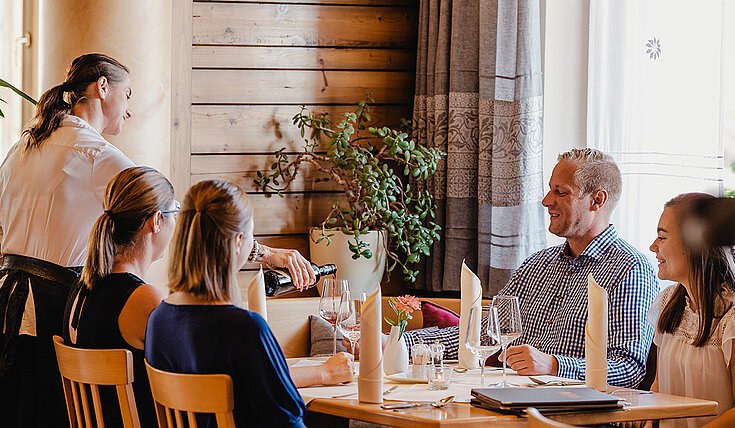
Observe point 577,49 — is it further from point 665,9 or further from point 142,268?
point 142,268

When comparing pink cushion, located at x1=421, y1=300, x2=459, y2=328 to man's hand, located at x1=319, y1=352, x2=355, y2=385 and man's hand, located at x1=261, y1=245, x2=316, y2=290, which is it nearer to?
man's hand, located at x1=261, y1=245, x2=316, y2=290

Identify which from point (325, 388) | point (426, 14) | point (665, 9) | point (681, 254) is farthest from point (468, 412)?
point (426, 14)

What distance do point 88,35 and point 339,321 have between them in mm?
1691

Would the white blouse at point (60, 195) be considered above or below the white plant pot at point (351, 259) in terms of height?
above

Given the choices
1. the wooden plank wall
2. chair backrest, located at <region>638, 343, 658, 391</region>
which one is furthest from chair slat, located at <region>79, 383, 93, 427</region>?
the wooden plank wall

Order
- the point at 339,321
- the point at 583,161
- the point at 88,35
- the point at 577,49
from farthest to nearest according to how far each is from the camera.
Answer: the point at 577,49 < the point at 88,35 < the point at 583,161 < the point at 339,321

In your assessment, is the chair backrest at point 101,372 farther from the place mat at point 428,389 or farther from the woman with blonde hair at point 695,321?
the woman with blonde hair at point 695,321

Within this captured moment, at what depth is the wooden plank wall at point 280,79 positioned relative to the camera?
3.99m

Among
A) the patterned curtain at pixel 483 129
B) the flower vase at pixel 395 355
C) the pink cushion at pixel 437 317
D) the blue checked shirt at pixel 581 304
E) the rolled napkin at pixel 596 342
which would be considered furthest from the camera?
the patterned curtain at pixel 483 129

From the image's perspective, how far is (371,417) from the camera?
185cm

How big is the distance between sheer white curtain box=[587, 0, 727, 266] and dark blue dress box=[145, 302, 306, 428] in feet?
5.72

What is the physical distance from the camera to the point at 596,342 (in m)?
2.16

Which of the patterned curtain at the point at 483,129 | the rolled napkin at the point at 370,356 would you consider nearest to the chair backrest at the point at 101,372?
the rolled napkin at the point at 370,356

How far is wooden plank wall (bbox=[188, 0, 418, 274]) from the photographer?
3.99 meters
